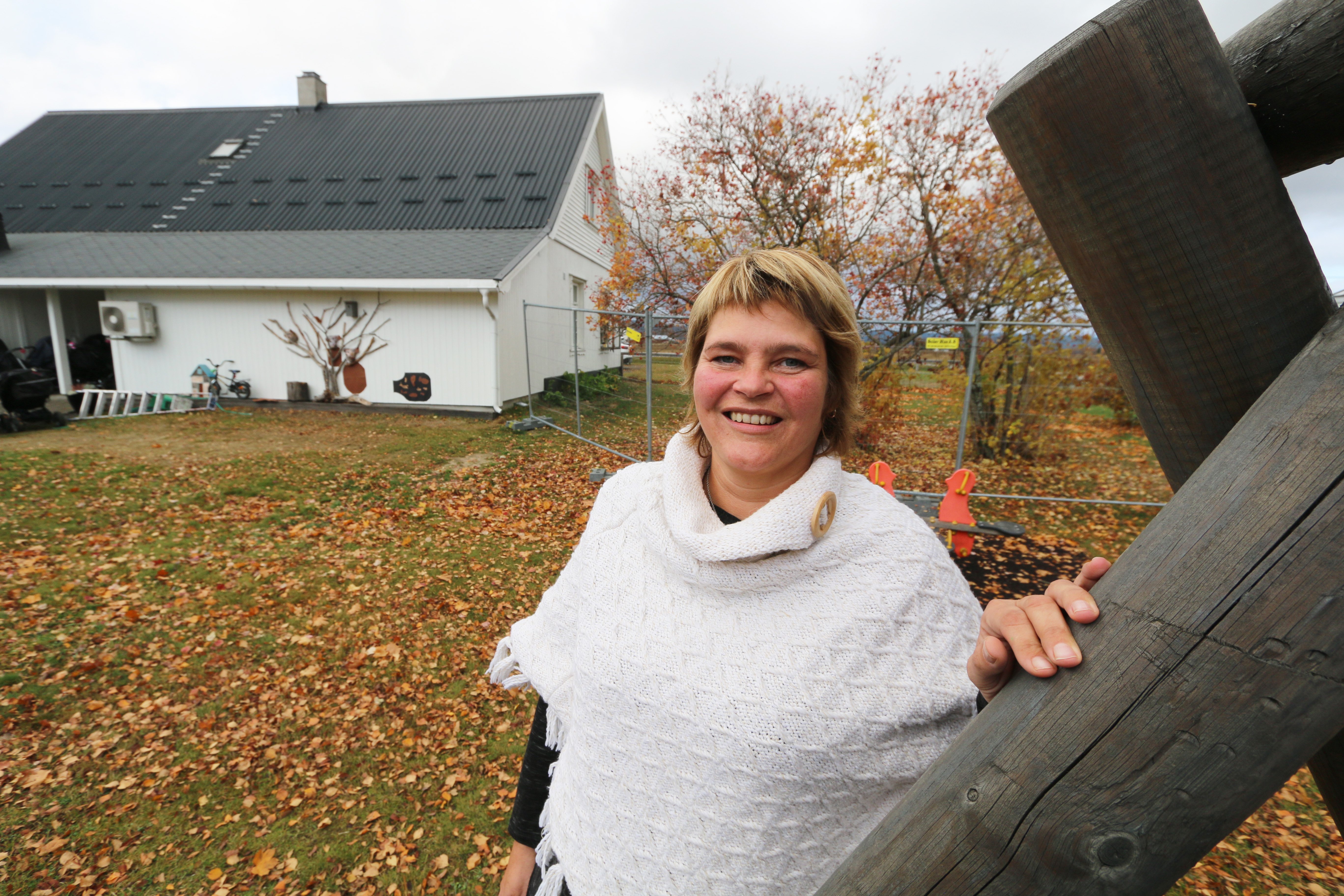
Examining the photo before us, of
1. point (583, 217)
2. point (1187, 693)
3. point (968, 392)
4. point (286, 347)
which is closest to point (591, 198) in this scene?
point (583, 217)

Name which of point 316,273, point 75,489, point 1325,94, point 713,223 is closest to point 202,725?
point 1325,94

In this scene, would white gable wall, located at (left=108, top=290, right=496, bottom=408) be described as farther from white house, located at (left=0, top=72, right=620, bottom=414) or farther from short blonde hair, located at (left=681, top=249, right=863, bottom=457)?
short blonde hair, located at (left=681, top=249, right=863, bottom=457)

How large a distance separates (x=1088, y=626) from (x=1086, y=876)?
30cm

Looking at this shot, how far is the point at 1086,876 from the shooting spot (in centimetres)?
73

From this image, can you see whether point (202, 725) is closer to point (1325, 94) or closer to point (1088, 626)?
point (1088, 626)

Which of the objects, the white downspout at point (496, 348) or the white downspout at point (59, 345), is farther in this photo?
the white downspout at point (59, 345)

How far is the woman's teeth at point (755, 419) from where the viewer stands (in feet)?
4.83

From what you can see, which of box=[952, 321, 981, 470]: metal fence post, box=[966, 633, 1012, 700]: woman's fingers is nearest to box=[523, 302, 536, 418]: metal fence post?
box=[952, 321, 981, 470]: metal fence post

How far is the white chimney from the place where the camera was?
19312mm

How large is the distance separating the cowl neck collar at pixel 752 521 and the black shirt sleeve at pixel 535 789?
2.52ft

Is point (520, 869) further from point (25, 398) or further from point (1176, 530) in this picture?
point (25, 398)

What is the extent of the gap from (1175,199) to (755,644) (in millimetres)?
1073

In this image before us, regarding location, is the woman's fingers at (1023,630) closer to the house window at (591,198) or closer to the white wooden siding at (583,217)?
the white wooden siding at (583,217)

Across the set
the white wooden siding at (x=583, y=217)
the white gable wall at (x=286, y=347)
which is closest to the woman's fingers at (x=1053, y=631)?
the white gable wall at (x=286, y=347)
